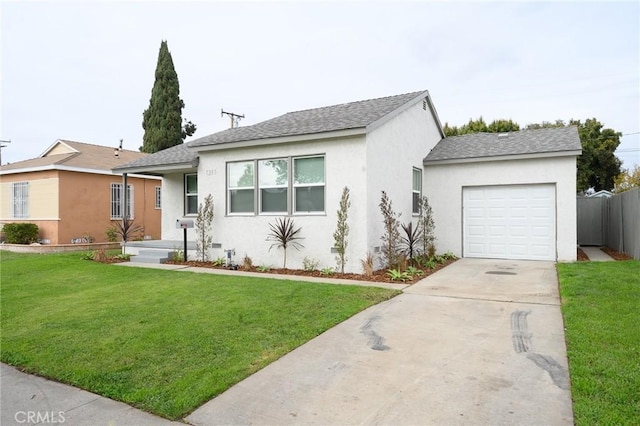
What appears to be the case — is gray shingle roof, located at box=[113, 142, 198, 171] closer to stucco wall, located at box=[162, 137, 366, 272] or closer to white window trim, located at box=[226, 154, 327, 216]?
stucco wall, located at box=[162, 137, 366, 272]

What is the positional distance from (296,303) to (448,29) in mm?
11467

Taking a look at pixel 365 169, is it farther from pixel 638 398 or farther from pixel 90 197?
pixel 90 197

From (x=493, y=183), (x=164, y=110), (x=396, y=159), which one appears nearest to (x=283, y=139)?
(x=396, y=159)

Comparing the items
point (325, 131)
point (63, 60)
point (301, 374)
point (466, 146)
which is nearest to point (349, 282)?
point (325, 131)

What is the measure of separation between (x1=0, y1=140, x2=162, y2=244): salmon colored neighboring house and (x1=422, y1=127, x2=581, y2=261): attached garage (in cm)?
1343

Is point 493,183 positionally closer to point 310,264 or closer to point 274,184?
point 310,264

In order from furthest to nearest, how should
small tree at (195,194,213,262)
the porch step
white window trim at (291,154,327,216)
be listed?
the porch step → small tree at (195,194,213,262) → white window trim at (291,154,327,216)

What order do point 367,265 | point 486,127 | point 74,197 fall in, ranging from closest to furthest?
point 367,265 < point 74,197 < point 486,127

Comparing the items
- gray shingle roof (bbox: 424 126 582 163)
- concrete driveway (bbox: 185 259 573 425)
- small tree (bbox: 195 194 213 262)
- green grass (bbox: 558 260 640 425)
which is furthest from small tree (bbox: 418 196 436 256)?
small tree (bbox: 195 194 213 262)

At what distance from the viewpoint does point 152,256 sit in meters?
12.6

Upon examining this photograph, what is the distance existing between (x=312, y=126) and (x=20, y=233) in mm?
13870

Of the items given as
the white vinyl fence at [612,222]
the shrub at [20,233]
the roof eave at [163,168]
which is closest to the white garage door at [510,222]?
the white vinyl fence at [612,222]

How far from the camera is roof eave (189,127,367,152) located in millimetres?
9492

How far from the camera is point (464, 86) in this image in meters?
24.4
